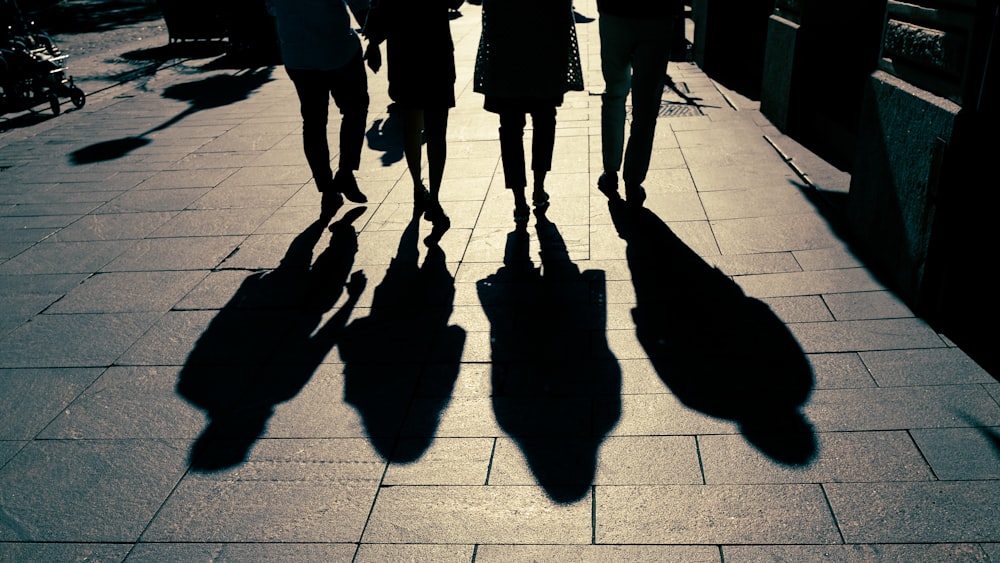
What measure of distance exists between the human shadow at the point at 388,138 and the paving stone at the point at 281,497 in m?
3.92

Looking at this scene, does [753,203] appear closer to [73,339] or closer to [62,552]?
[73,339]

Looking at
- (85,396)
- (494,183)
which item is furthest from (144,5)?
(85,396)

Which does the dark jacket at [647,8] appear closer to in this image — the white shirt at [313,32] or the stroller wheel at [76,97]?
the white shirt at [313,32]

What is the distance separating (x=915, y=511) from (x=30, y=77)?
1018 centimetres

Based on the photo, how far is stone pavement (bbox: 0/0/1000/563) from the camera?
2.63m

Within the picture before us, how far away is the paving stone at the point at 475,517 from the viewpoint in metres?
2.58

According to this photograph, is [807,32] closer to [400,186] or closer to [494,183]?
[494,183]

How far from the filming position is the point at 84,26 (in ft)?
60.8

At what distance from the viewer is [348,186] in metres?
5.56

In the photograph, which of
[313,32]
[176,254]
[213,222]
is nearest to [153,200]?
[213,222]

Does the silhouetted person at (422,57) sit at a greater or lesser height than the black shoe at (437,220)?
greater

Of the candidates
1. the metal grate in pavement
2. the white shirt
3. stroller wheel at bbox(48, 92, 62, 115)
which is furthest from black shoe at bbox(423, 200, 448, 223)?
stroller wheel at bbox(48, 92, 62, 115)

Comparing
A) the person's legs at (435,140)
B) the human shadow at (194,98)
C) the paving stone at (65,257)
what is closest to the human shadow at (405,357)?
the person's legs at (435,140)

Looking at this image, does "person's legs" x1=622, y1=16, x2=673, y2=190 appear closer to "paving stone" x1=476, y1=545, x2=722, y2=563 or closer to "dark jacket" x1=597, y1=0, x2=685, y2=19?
"dark jacket" x1=597, y1=0, x2=685, y2=19
